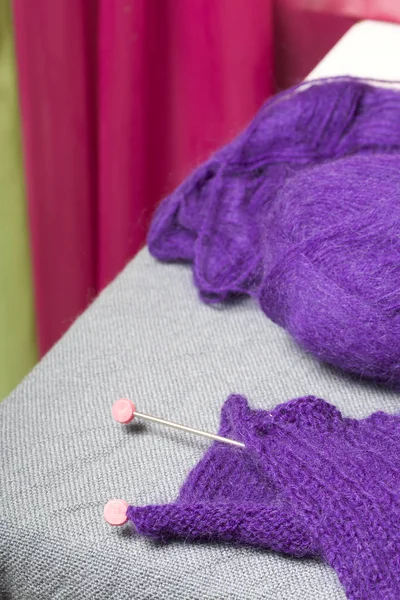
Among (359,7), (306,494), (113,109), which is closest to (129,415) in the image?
(306,494)

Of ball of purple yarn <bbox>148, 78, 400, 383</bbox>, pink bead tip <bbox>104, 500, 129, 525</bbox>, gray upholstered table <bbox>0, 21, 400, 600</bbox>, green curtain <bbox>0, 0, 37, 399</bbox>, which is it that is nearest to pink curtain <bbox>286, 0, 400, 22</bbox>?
ball of purple yarn <bbox>148, 78, 400, 383</bbox>

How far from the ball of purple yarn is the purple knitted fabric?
81 mm

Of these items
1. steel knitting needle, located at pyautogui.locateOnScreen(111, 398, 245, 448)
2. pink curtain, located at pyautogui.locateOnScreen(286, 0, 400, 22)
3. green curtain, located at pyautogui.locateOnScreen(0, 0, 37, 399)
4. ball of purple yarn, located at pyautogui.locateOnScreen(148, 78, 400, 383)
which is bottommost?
green curtain, located at pyautogui.locateOnScreen(0, 0, 37, 399)

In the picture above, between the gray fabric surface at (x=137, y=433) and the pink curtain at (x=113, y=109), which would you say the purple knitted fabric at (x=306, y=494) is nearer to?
the gray fabric surface at (x=137, y=433)

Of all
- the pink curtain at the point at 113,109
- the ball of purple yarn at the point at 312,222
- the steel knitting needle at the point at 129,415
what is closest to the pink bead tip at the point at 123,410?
the steel knitting needle at the point at 129,415

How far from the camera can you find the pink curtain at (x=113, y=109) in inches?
47.0

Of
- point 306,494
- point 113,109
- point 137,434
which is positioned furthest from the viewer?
point 113,109

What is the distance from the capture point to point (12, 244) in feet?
4.28

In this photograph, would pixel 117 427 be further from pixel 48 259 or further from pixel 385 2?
pixel 385 2

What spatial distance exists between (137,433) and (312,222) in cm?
24

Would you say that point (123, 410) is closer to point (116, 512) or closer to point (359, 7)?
point (116, 512)

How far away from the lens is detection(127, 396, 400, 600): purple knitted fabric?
0.54 meters

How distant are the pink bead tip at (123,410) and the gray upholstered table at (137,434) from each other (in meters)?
0.02

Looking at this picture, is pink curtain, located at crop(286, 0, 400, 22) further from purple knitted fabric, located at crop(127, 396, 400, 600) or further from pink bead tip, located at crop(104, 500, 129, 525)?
pink bead tip, located at crop(104, 500, 129, 525)
